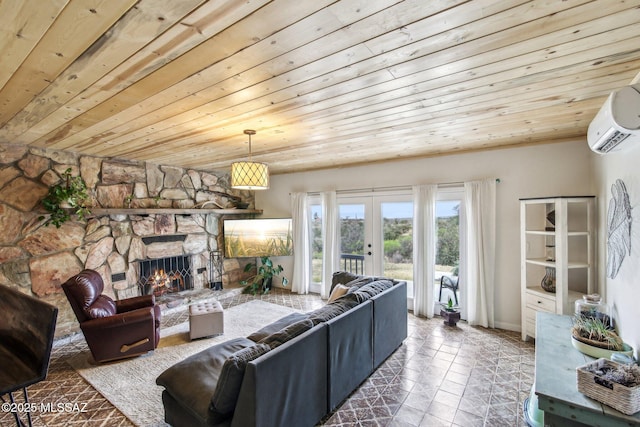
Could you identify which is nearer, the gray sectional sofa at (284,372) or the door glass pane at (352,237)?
the gray sectional sofa at (284,372)

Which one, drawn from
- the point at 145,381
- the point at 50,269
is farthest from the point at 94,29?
the point at 50,269

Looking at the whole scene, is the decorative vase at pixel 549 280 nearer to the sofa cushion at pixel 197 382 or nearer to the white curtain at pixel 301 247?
the sofa cushion at pixel 197 382

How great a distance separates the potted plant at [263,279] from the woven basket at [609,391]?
4.86 meters

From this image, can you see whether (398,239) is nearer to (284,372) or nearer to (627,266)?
(627,266)

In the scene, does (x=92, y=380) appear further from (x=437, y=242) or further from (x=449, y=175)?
(x=449, y=175)

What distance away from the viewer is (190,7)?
1198 mm

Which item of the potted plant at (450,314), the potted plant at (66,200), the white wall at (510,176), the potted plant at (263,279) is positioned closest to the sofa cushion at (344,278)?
the potted plant at (450,314)

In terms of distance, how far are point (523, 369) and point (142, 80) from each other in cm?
414

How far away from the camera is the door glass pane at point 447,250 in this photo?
14.4 feet

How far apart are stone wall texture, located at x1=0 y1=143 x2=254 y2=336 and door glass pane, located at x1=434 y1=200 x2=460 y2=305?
4076mm

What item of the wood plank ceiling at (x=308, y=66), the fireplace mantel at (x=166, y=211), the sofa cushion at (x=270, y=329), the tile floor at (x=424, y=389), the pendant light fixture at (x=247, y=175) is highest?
the wood plank ceiling at (x=308, y=66)

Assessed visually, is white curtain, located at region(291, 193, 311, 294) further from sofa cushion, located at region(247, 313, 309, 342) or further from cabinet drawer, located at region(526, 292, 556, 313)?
cabinet drawer, located at region(526, 292, 556, 313)

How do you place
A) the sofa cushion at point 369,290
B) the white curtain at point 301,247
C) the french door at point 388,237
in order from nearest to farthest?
1. the sofa cushion at point 369,290
2. the french door at point 388,237
3. the white curtain at point 301,247

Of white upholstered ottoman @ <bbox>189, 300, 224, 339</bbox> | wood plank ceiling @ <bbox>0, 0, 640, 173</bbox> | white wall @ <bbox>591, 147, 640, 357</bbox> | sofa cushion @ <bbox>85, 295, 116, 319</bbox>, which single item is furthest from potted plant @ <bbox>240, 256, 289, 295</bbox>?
white wall @ <bbox>591, 147, 640, 357</bbox>
